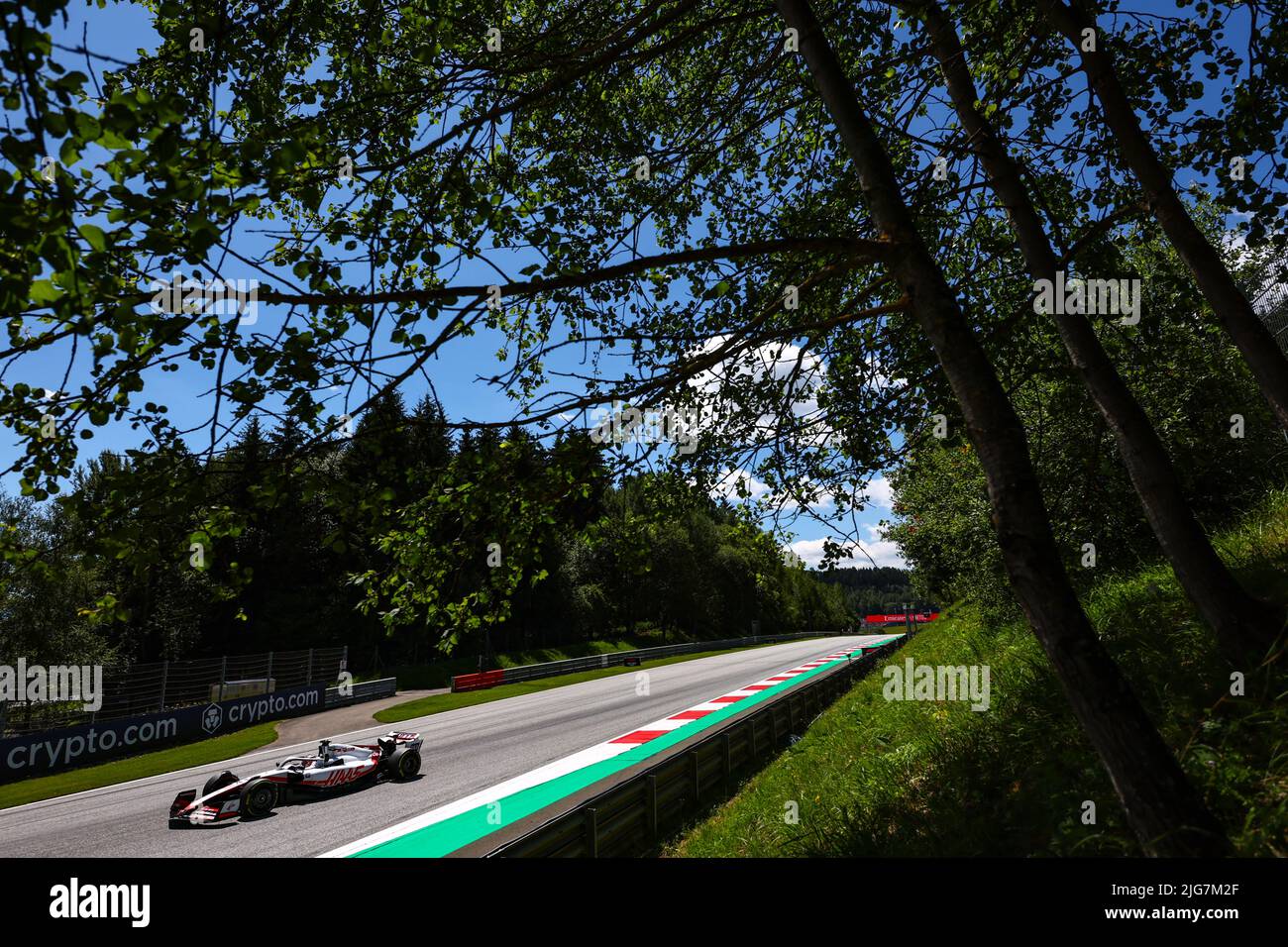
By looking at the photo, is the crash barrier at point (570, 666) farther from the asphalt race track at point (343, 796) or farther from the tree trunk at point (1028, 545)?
the tree trunk at point (1028, 545)

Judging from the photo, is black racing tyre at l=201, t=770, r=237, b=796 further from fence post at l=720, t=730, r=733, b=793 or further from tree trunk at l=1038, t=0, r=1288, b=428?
tree trunk at l=1038, t=0, r=1288, b=428

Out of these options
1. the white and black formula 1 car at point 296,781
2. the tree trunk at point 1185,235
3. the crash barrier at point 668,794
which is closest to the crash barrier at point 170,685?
the white and black formula 1 car at point 296,781

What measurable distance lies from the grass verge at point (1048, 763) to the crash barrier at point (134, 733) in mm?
18098

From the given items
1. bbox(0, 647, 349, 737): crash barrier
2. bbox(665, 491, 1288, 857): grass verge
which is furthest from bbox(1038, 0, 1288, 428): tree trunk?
bbox(0, 647, 349, 737): crash barrier

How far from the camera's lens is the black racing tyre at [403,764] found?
11.5 meters

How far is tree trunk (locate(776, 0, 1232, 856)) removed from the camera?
266cm

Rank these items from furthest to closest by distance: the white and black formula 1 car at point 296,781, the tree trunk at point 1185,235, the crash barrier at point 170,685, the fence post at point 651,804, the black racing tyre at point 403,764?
the crash barrier at point 170,685 < the black racing tyre at point 403,764 < the white and black formula 1 car at point 296,781 < the fence post at point 651,804 < the tree trunk at point 1185,235

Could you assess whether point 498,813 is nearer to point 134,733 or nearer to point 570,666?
point 134,733

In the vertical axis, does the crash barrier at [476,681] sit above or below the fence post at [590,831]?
below

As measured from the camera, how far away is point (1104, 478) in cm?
916

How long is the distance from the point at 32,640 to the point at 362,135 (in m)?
35.3

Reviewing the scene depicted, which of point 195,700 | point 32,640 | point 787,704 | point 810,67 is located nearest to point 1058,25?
point 810,67

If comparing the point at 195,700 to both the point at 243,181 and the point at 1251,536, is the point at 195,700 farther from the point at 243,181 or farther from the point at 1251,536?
the point at 1251,536

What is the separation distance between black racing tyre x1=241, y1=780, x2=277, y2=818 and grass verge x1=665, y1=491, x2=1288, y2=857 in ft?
22.7
